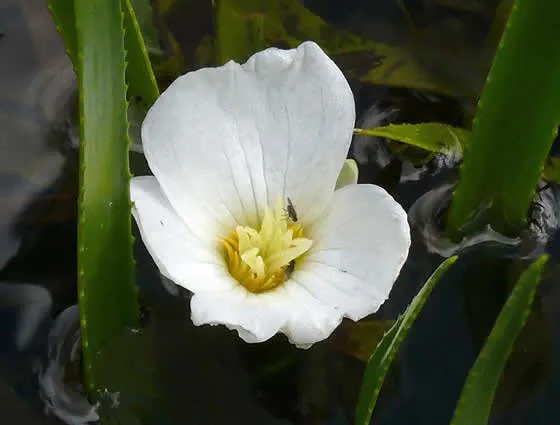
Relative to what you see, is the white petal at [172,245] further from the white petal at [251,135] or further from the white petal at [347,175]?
the white petal at [347,175]

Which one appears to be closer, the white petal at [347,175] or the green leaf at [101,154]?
the green leaf at [101,154]

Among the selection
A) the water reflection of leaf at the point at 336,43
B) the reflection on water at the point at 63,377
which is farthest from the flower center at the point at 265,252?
the water reflection of leaf at the point at 336,43

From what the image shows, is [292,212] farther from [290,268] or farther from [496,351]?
[496,351]

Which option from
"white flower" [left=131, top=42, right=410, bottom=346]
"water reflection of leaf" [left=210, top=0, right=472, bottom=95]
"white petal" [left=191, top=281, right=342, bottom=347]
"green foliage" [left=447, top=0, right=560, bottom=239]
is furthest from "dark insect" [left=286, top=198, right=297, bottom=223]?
"water reflection of leaf" [left=210, top=0, right=472, bottom=95]

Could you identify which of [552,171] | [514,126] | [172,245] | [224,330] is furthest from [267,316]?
[552,171]

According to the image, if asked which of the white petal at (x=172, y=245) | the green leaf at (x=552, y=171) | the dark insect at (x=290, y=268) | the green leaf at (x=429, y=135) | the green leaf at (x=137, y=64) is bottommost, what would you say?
the green leaf at (x=552, y=171)

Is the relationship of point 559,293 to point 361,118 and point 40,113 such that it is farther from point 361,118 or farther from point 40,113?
point 40,113
